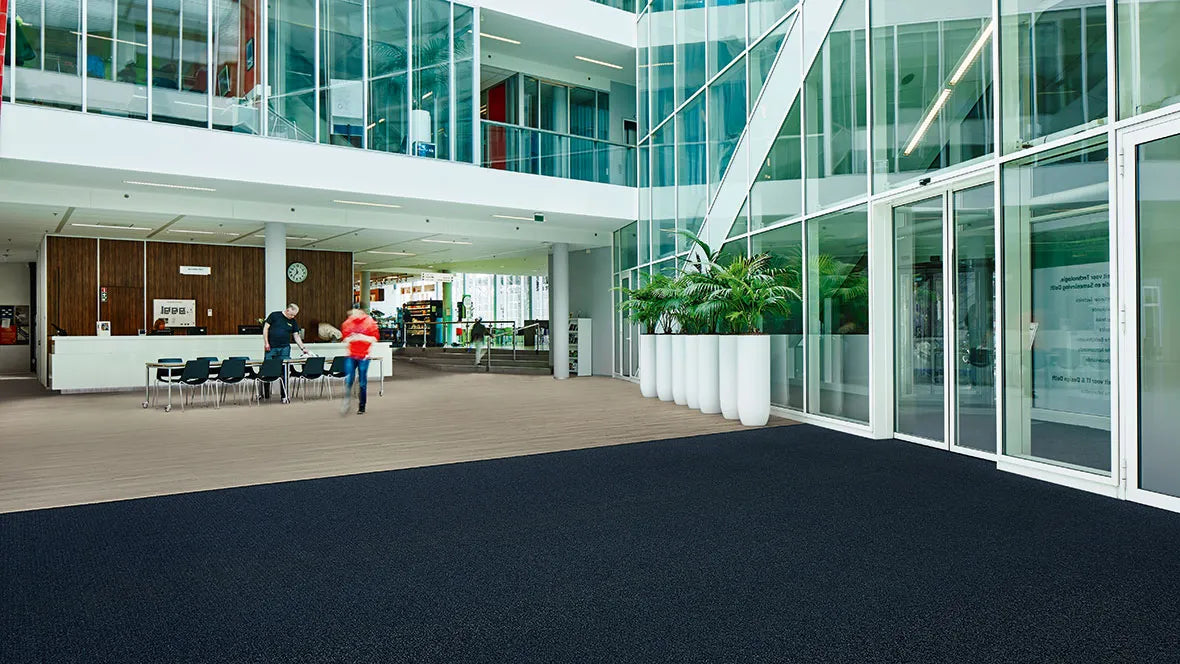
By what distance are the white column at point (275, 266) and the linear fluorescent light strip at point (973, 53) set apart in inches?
491

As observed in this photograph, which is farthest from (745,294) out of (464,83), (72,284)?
(72,284)

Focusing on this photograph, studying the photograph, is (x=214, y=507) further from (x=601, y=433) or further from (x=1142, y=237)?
(x=1142, y=237)

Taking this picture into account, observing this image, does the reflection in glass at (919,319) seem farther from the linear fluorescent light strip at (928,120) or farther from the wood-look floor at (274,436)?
the wood-look floor at (274,436)

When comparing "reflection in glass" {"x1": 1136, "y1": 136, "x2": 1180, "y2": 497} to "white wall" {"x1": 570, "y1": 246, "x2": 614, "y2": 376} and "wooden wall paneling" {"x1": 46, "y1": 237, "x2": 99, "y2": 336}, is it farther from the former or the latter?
"wooden wall paneling" {"x1": 46, "y1": 237, "x2": 99, "y2": 336}

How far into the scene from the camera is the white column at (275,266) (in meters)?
15.0

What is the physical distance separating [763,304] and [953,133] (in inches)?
118

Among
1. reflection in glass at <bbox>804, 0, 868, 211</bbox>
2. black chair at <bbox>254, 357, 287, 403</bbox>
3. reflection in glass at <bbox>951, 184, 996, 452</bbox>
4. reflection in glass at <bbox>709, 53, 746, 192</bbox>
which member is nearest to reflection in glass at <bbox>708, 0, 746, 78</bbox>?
reflection in glass at <bbox>709, 53, 746, 192</bbox>

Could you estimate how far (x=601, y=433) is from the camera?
8.57m

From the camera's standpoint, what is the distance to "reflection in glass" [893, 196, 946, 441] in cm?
748

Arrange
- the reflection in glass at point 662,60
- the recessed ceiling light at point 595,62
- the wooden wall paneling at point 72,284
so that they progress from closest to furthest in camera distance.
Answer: the reflection in glass at point 662,60 → the wooden wall paneling at point 72,284 → the recessed ceiling light at point 595,62

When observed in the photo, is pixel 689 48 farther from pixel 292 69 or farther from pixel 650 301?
pixel 292 69

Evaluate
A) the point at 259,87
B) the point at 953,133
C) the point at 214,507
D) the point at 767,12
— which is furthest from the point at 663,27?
the point at 214,507

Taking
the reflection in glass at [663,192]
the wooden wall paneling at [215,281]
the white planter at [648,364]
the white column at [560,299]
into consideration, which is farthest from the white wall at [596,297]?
the wooden wall paneling at [215,281]

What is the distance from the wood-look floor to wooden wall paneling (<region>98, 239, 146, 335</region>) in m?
4.23
